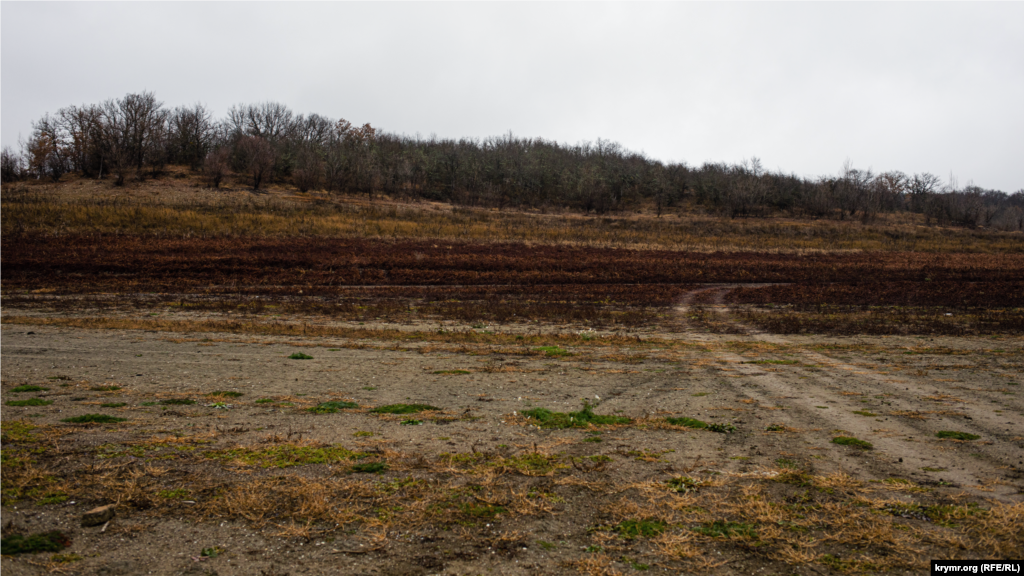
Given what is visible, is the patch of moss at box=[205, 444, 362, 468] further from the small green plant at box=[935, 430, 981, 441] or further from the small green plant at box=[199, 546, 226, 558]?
the small green plant at box=[935, 430, 981, 441]

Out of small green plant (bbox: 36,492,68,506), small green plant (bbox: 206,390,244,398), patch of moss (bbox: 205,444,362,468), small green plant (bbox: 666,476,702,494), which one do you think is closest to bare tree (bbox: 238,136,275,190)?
small green plant (bbox: 206,390,244,398)

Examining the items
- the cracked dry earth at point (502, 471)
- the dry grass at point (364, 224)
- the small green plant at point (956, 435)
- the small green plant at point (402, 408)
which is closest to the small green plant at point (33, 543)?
the cracked dry earth at point (502, 471)

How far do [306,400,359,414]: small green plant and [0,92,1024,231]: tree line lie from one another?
227ft

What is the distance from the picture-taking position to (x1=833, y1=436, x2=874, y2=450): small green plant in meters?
7.41

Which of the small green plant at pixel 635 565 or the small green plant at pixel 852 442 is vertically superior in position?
the small green plant at pixel 635 565

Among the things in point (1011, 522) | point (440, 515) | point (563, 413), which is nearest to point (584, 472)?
point (440, 515)

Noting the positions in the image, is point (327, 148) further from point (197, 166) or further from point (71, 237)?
point (71, 237)

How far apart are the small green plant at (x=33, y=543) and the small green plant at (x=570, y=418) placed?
20.0ft

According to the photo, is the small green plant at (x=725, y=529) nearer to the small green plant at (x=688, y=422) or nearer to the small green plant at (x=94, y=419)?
the small green plant at (x=688, y=422)

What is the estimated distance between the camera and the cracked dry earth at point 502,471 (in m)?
4.50

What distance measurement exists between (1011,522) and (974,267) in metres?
53.8

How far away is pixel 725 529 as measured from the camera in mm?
4957

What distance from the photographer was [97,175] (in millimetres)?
70875

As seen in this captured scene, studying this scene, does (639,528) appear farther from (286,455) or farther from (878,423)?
(878,423)
